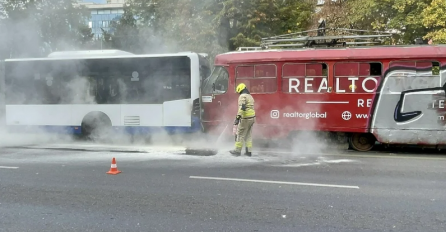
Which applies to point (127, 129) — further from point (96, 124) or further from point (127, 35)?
point (127, 35)

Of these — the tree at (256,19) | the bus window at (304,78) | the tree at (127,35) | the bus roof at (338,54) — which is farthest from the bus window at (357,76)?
the tree at (127,35)

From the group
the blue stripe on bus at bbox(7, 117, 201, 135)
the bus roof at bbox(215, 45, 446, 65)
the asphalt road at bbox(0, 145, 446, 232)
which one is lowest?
the asphalt road at bbox(0, 145, 446, 232)

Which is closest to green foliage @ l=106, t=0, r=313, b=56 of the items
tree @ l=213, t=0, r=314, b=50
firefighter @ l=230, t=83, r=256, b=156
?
tree @ l=213, t=0, r=314, b=50

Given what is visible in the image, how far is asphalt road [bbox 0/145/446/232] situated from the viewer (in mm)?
4766

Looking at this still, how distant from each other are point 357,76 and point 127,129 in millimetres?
6851

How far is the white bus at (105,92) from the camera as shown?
12.2 metres

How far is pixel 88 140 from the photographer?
42.9 feet

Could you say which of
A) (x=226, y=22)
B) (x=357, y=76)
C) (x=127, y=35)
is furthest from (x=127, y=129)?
(x=127, y=35)

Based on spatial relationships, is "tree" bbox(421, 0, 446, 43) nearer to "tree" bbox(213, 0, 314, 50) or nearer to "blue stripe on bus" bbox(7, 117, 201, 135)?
"tree" bbox(213, 0, 314, 50)

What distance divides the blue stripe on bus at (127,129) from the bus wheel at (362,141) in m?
4.30

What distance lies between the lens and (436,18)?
15.5 m

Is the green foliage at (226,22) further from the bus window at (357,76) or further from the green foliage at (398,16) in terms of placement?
the bus window at (357,76)

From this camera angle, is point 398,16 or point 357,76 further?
point 398,16

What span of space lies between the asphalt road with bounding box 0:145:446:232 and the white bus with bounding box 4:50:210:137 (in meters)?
3.10
